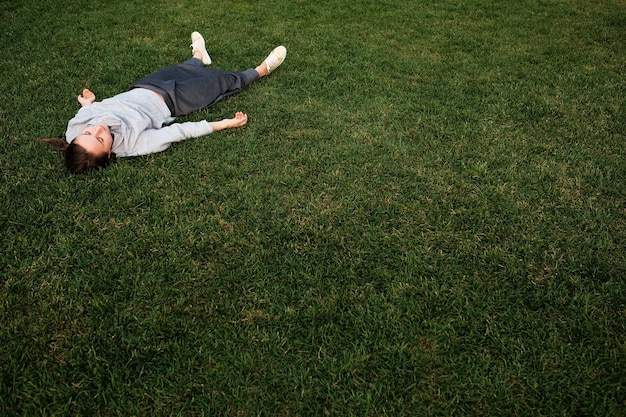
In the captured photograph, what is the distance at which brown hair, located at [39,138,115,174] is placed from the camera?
308 centimetres

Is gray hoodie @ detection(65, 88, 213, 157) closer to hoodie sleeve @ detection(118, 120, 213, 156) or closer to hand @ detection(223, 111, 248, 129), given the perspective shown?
hoodie sleeve @ detection(118, 120, 213, 156)

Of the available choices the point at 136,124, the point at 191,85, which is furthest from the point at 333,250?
the point at 191,85

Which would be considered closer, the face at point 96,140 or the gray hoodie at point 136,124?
the face at point 96,140

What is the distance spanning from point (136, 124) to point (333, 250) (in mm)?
1955

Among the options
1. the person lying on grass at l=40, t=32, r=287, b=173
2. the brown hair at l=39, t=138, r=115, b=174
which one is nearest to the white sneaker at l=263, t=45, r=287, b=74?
the person lying on grass at l=40, t=32, r=287, b=173

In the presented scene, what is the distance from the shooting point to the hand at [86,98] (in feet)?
12.5

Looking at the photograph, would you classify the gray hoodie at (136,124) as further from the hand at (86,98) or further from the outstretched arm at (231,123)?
the hand at (86,98)

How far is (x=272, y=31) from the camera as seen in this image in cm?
556

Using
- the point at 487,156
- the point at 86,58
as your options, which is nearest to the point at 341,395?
the point at 487,156

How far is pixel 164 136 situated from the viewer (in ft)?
11.0

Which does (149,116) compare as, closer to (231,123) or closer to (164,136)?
(164,136)

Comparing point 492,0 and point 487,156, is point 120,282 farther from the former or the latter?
point 492,0

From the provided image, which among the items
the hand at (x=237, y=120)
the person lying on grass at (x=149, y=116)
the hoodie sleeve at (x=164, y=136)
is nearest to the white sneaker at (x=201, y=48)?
the person lying on grass at (x=149, y=116)

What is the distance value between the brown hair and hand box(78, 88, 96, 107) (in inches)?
30.1
